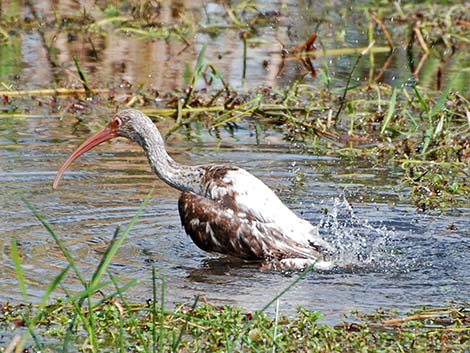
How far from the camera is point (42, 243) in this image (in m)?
8.50

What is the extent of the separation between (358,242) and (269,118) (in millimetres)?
3869

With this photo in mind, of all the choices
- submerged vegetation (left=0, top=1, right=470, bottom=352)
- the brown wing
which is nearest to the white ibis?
the brown wing

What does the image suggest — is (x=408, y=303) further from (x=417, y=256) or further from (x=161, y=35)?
(x=161, y=35)

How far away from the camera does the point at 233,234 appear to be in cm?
851

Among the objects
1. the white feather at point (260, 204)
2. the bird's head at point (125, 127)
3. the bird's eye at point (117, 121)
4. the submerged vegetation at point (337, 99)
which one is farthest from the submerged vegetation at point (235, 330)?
the submerged vegetation at point (337, 99)

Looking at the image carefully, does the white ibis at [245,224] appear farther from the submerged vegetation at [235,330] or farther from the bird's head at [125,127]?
the submerged vegetation at [235,330]

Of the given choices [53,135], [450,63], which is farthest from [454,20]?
[53,135]

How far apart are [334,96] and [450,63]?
3.13 meters

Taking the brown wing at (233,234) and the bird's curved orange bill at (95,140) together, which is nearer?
the brown wing at (233,234)

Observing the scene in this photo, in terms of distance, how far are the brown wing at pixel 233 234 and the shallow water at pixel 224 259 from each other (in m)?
0.14

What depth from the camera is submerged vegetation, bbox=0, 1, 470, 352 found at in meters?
6.33

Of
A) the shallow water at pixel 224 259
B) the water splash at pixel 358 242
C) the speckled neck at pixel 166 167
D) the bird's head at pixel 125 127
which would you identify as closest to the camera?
the shallow water at pixel 224 259

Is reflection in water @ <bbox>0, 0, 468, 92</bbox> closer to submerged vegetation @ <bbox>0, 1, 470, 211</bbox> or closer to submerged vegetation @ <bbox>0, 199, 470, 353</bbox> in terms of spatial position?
submerged vegetation @ <bbox>0, 1, 470, 211</bbox>

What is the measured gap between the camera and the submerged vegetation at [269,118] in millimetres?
6328
